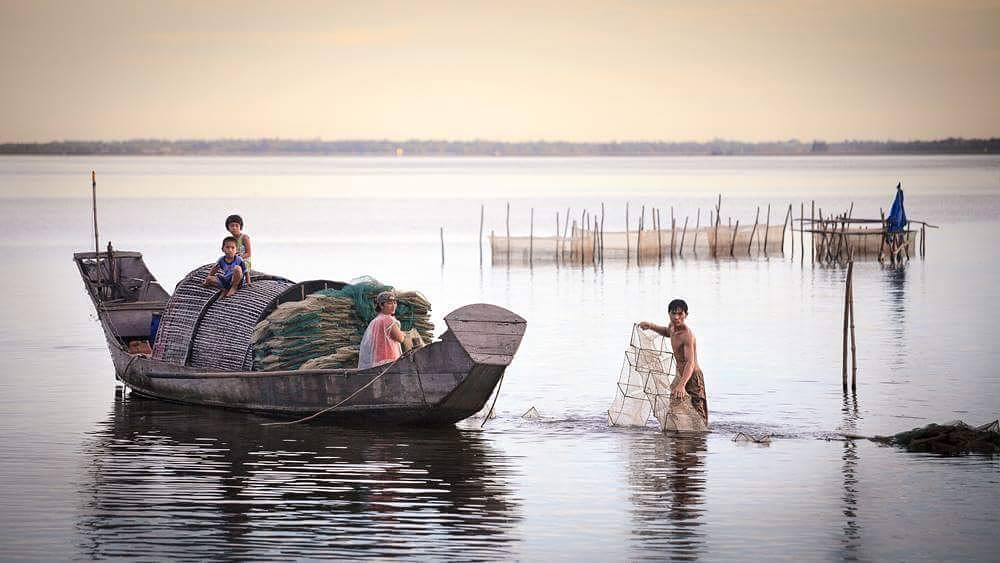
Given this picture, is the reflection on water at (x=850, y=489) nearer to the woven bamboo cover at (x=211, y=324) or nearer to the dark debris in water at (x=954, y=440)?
the dark debris in water at (x=954, y=440)

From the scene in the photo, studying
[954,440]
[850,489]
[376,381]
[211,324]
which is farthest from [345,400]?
[954,440]

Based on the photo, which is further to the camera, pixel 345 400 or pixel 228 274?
pixel 228 274

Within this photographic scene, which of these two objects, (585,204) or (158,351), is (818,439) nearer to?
(158,351)

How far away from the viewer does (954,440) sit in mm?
13898

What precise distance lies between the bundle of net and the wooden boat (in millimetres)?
307

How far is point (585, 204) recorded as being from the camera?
10256 centimetres

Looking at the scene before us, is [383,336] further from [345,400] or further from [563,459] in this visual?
[563,459]

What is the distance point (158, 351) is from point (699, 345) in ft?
31.9

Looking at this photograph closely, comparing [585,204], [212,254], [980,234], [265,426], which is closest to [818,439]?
[265,426]

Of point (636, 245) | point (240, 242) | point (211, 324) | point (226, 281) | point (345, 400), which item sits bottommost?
point (636, 245)

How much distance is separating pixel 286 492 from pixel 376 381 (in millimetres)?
2456

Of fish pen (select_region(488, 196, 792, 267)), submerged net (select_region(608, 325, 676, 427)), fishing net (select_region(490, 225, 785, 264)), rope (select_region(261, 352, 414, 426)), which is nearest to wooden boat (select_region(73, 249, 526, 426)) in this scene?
rope (select_region(261, 352, 414, 426))

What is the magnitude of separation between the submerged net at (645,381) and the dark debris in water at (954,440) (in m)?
2.42

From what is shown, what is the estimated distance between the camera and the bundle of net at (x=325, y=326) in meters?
15.4
